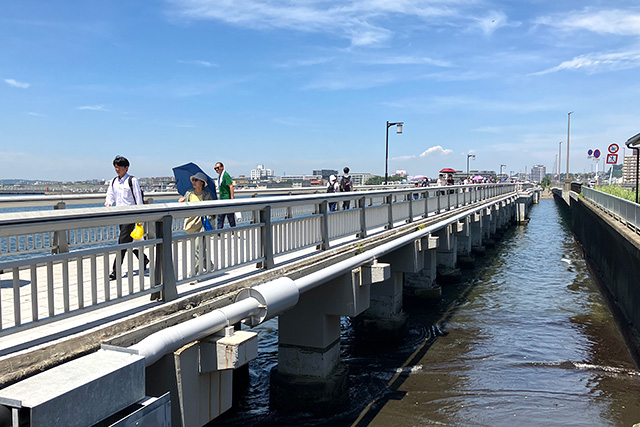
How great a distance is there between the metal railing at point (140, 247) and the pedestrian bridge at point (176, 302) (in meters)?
0.02

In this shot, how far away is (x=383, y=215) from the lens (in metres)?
12.9

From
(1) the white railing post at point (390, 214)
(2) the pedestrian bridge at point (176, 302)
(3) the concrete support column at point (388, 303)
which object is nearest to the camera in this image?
(2) the pedestrian bridge at point (176, 302)

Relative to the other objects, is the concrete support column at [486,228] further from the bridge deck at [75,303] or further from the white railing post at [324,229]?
the bridge deck at [75,303]

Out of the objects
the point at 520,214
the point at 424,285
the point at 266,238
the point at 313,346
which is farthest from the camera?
the point at 520,214

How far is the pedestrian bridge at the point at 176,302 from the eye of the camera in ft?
12.3

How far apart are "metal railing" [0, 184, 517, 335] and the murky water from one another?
285 centimetres

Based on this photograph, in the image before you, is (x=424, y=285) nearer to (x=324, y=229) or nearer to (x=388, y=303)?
(x=388, y=303)

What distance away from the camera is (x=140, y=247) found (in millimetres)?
4820

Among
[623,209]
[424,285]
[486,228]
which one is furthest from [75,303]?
[486,228]

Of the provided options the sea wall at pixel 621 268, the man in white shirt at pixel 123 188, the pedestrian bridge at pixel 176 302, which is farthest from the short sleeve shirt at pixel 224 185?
the sea wall at pixel 621 268

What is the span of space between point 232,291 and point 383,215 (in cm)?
717

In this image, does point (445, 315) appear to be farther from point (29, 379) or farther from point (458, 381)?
point (29, 379)

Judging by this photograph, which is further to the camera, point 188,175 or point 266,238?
point 188,175

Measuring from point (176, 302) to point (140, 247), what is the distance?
72cm
